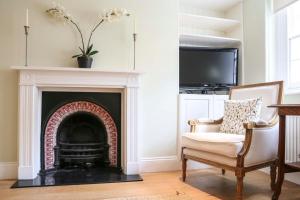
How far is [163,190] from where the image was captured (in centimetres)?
246

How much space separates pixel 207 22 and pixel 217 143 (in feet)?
6.68

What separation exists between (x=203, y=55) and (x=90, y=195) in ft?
7.29

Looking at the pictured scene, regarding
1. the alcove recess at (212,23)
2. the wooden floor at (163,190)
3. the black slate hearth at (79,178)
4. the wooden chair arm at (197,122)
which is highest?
the alcove recess at (212,23)

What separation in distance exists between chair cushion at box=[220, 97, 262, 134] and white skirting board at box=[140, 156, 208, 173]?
2.51 feet

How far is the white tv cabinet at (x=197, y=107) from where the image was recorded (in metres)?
3.25

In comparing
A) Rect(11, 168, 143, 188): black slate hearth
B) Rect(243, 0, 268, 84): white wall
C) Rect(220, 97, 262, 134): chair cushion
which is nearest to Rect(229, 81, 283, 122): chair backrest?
Rect(220, 97, 262, 134): chair cushion

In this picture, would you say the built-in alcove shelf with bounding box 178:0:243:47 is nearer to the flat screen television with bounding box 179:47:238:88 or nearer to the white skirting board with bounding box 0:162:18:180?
the flat screen television with bounding box 179:47:238:88

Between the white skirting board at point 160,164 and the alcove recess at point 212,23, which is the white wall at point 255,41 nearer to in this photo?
the alcove recess at point 212,23

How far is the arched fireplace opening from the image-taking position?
3.08 meters

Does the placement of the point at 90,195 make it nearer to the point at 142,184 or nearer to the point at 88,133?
the point at 142,184

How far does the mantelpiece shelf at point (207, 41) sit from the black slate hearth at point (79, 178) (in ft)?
6.25

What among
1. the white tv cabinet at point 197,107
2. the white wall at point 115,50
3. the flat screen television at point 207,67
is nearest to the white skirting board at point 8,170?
the white wall at point 115,50

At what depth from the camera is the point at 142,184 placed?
2.65m

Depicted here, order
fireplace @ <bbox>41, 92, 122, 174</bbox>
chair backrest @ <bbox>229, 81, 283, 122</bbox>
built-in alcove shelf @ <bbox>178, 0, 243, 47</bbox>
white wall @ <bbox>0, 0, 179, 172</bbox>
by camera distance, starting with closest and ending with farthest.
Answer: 1. chair backrest @ <bbox>229, 81, 283, 122</bbox>
2. white wall @ <bbox>0, 0, 179, 172</bbox>
3. fireplace @ <bbox>41, 92, 122, 174</bbox>
4. built-in alcove shelf @ <bbox>178, 0, 243, 47</bbox>
